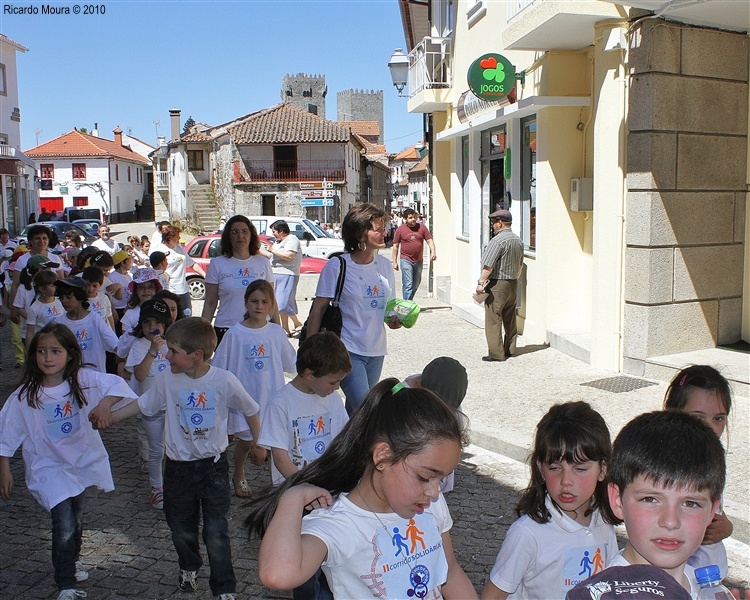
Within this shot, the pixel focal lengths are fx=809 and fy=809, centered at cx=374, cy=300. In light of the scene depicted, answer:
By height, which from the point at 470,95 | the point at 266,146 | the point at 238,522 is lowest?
the point at 238,522

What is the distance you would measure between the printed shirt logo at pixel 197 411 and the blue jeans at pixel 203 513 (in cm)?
17

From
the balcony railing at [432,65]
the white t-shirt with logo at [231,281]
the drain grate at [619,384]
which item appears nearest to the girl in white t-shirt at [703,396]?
the white t-shirt with logo at [231,281]

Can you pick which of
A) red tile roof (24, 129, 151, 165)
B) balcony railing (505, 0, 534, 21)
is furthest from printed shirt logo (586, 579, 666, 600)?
red tile roof (24, 129, 151, 165)

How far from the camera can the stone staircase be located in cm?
6011

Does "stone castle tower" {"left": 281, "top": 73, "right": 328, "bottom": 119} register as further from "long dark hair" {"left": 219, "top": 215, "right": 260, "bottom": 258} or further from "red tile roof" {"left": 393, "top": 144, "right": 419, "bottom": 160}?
"long dark hair" {"left": 219, "top": 215, "right": 260, "bottom": 258}

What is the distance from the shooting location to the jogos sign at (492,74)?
1088cm

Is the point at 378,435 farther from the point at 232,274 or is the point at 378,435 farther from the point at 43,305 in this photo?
the point at 43,305

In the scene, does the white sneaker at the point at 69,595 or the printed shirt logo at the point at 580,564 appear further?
the white sneaker at the point at 69,595

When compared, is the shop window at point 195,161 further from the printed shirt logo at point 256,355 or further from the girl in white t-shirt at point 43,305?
the printed shirt logo at point 256,355

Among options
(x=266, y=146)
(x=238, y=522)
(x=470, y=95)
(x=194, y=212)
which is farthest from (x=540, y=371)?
(x=194, y=212)

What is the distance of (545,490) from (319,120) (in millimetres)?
58540

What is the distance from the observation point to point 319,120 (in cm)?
5941

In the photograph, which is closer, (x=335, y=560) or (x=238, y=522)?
(x=335, y=560)

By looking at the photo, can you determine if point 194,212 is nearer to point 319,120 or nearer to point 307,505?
point 319,120
